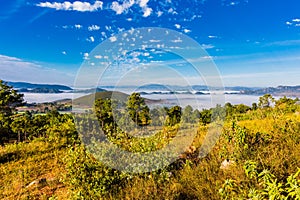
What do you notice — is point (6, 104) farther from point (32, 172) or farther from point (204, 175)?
point (204, 175)

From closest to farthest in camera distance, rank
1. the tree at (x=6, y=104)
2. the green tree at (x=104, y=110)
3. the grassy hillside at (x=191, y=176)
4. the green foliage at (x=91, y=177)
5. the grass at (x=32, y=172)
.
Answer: the grassy hillside at (x=191, y=176) → the green foliage at (x=91, y=177) → the grass at (x=32, y=172) → the green tree at (x=104, y=110) → the tree at (x=6, y=104)

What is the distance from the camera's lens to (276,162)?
11.3 feet

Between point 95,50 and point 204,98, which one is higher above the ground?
point 95,50

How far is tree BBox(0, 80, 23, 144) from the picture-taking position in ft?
45.2

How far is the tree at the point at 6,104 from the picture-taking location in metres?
13.8

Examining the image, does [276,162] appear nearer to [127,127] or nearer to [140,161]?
[140,161]

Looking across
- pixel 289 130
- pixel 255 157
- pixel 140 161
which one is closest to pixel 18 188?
pixel 140 161

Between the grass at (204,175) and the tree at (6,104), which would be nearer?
the grass at (204,175)

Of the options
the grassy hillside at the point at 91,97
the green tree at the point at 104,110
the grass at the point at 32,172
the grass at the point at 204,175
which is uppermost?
the grassy hillside at the point at 91,97

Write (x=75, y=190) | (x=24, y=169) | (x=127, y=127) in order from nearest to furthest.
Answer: (x=75, y=190) → (x=127, y=127) → (x=24, y=169)

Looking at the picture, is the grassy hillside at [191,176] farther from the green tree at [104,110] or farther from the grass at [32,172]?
the green tree at [104,110]

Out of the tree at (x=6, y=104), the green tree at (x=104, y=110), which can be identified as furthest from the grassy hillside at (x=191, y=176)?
the tree at (x=6, y=104)

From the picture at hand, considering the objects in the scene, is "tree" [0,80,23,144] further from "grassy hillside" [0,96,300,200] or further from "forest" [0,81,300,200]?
"grassy hillside" [0,96,300,200]

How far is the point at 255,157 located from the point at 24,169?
5.04 metres
